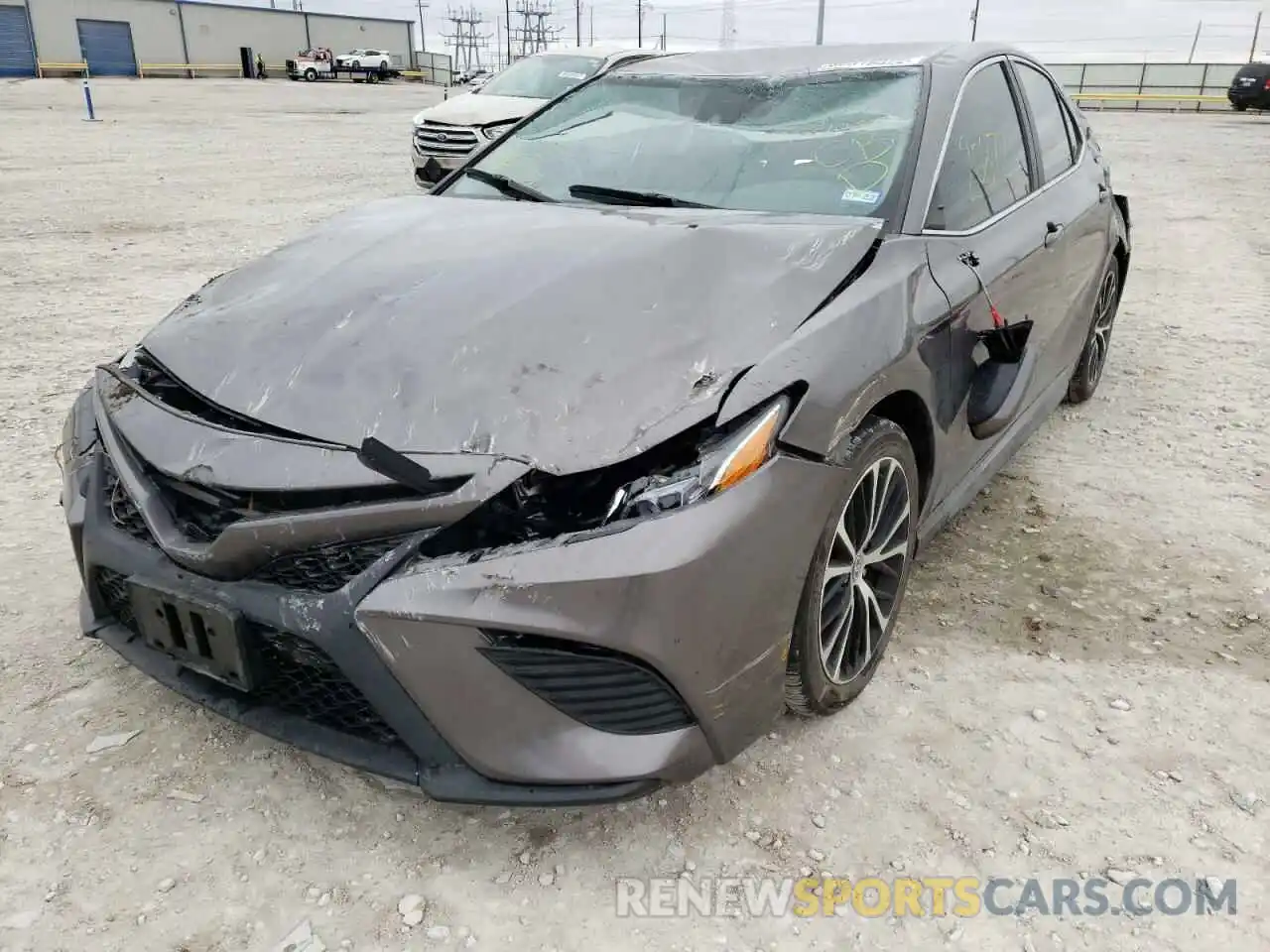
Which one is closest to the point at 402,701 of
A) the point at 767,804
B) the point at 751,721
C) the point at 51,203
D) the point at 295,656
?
the point at 295,656

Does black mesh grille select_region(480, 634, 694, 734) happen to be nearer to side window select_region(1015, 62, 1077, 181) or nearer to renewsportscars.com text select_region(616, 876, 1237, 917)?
renewsportscars.com text select_region(616, 876, 1237, 917)

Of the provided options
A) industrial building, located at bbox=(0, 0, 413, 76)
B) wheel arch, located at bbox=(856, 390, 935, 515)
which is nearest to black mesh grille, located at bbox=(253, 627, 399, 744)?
wheel arch, located at bbox=(856, 390, 935, 515)

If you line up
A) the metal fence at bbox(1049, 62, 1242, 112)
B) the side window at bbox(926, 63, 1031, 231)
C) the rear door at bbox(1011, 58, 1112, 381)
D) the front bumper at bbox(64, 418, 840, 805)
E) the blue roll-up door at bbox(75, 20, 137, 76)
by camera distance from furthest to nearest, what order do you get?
the blue roll-up door at bbox(75, 20, 137, 76) → the metal fence at bbox(1049, 62, 1242, 112) → the rear door at bbox(1011, 58, 1112, 381) → the side window at bbox(926, 63, 1031, 231) → the front bumper at bbox(64, 418, 840, 805)

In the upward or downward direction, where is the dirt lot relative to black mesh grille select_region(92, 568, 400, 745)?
downward

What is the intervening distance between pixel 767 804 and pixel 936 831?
36 centimetres

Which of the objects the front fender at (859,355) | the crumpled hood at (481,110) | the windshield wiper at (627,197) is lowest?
the crumpled hood at (481,110)

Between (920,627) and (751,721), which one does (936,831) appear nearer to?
(751,721)

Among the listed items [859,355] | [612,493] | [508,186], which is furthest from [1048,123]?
[612,493]

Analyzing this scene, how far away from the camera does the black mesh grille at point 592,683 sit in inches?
65.8

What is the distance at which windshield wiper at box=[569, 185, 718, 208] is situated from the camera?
273 centimetres

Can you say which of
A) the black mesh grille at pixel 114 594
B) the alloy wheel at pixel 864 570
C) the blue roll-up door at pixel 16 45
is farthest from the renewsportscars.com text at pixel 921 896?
the blue roll-up door at pixel 16 45

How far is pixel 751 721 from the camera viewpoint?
188 cm

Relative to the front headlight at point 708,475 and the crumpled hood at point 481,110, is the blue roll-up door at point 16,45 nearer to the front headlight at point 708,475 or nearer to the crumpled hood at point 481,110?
the crumpled hood at point 481,110

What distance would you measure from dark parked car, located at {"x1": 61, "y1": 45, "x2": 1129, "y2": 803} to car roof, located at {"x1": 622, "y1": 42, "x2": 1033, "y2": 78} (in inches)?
10.5
